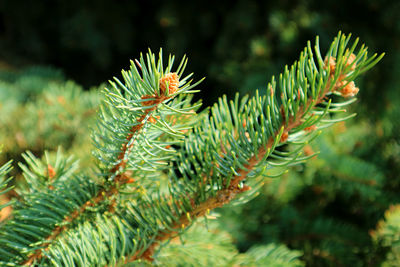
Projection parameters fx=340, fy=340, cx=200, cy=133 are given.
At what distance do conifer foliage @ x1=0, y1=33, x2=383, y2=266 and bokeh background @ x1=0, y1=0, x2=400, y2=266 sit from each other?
0.24 meters

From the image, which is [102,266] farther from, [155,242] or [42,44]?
[42,44]

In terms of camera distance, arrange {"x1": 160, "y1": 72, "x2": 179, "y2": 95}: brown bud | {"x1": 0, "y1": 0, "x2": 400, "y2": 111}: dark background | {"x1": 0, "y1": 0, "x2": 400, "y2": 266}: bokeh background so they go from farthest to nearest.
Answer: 1. {"x1": 0, "y1": 0, "x2": 400, "y2": 111}: dark background
2. {"x1": 0, "y1": 0, "x2": 400, "y2": 266}: bokeh background
3. {"x1": 160, "y1": 72, "x2": 179, "y2": 95}: brown bud

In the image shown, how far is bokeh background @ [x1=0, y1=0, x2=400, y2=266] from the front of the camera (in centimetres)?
63

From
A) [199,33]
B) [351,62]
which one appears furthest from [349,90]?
[199,33]

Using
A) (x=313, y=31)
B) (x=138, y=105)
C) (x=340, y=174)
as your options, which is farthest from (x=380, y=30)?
(x=138, y=105)

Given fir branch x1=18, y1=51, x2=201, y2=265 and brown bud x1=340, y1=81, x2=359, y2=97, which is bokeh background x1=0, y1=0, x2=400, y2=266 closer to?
fir branch x1=18, y1=51, x2=201, y2=265

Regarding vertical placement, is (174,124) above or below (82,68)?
below

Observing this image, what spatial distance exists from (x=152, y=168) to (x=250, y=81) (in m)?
0.78

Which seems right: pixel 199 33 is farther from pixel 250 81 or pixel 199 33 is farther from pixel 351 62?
pixel 351 62

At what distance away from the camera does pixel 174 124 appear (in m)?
0.33

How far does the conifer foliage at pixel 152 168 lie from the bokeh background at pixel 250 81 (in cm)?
24

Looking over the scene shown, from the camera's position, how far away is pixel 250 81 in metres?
1.04

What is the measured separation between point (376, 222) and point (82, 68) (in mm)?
1392

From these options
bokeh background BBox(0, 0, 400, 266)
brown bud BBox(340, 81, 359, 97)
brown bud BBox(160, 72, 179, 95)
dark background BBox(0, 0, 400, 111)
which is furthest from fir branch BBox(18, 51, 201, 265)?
dark background BBox(0, 0, 400, 111)
